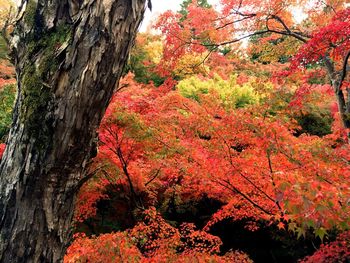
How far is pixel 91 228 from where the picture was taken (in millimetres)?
9984

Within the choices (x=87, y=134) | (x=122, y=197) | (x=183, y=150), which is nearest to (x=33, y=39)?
(x=87, y=134)

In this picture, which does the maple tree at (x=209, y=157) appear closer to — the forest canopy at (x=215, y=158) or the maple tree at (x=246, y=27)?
the forest canopy at (x=215, y=158)

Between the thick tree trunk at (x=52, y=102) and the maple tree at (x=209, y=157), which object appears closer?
the thick tree trunk at (x=52, y=102)

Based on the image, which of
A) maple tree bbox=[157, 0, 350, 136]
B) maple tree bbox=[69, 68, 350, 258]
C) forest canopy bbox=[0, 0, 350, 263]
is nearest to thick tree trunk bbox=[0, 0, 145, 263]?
forest canopy bbox=[0, 0, 350, 263]

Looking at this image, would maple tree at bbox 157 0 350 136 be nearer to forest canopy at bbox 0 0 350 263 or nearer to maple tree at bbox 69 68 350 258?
forest canopy at bbox 0 0 350 263

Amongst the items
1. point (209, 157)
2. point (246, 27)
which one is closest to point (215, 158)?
point (209, 157)

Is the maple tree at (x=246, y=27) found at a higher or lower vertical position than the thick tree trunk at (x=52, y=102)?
higher

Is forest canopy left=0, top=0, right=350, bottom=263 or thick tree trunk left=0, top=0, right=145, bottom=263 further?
forest canopy left=0, top=0, right=350, bottom=263

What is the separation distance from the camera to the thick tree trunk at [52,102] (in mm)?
1942

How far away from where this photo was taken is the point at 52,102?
194cm

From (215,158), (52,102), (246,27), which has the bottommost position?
(52,102)

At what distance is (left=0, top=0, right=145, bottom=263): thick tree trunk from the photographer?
76.5 inches

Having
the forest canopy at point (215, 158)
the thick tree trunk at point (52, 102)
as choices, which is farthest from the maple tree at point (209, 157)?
the thick tree trunk at point (52, 102)

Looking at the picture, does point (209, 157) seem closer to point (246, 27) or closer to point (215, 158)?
point (215, 158)
